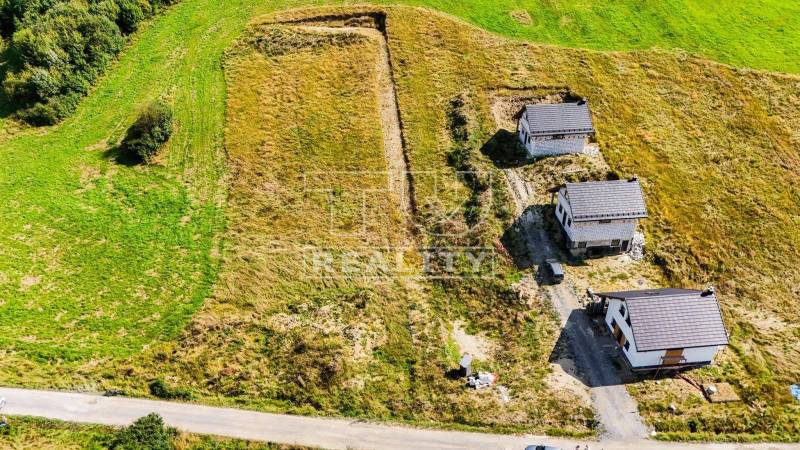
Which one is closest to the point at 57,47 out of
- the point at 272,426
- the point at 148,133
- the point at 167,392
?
the point at 148,133

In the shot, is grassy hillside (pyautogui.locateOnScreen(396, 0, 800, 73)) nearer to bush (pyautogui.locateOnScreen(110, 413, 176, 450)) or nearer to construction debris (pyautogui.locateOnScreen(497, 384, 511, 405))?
construction debris (pyautogui.locateOnScreen(497, 384, 511, 405))

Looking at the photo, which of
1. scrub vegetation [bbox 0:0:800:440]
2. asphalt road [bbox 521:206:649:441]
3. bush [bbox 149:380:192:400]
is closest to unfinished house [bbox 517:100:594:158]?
scrub vegetation [bbox 0:0:800:440]

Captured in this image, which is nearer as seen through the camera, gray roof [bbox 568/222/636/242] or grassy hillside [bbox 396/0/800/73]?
gray roof [bbox 568/222/636/242]

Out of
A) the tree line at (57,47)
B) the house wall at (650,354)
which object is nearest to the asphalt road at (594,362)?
the house wall at (650,354)

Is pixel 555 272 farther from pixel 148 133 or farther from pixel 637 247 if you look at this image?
pixel 148 133

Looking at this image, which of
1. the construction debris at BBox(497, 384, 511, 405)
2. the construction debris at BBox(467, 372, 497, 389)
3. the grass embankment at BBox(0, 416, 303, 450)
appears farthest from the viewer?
the construction debris at BBox(467, 372, 497, 389)
